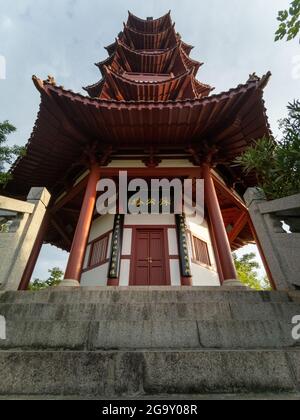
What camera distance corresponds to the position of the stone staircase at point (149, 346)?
1.68 meters

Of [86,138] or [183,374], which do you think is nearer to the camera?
[183,374]

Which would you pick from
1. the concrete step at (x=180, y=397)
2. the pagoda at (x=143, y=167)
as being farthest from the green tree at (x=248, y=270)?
the concrete step at (x=180, y=397)

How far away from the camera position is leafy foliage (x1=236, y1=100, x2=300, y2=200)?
9.37 ft

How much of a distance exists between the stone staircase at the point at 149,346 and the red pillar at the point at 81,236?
151 cm

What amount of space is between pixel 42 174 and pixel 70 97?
10.7 ft

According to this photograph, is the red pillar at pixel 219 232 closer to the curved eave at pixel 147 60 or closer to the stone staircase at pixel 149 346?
the stone staircase at pixel 149 346

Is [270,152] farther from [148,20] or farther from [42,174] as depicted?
[148,20]

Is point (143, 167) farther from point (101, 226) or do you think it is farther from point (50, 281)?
point (50, 281)

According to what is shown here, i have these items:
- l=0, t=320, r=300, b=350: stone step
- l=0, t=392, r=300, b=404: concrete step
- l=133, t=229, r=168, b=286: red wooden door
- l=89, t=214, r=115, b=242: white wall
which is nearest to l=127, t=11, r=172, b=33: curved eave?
l=89, t=214, r=115, b=242: white wall

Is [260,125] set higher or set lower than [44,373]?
higher

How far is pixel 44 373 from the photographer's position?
1736mm
